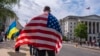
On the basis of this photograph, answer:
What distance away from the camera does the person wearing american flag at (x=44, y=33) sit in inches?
317

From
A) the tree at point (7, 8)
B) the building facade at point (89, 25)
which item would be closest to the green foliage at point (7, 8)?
the tree at point (7, 8)

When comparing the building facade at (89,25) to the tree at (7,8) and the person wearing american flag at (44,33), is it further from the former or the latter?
the person wearing american flag at (44,33)

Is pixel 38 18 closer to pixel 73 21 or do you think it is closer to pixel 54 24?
pixel 54 24

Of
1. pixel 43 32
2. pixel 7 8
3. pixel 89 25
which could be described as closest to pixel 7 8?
pixel 7 8

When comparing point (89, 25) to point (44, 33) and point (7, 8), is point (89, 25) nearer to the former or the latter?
point (7, 8)

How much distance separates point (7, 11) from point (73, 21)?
17214cm

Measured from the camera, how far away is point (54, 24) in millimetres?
8102

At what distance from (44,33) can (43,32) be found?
1.4 inches

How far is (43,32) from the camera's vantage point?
A: 26.3 ft

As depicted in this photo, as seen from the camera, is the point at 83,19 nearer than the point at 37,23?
No

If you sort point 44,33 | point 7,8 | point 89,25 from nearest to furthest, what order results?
point 44,33
point 7,8
point 89,25

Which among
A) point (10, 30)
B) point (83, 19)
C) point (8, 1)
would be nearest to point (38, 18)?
point (10, 30)

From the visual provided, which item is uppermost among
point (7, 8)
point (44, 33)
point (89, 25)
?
point (7, 8)

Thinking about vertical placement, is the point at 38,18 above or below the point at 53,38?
above
